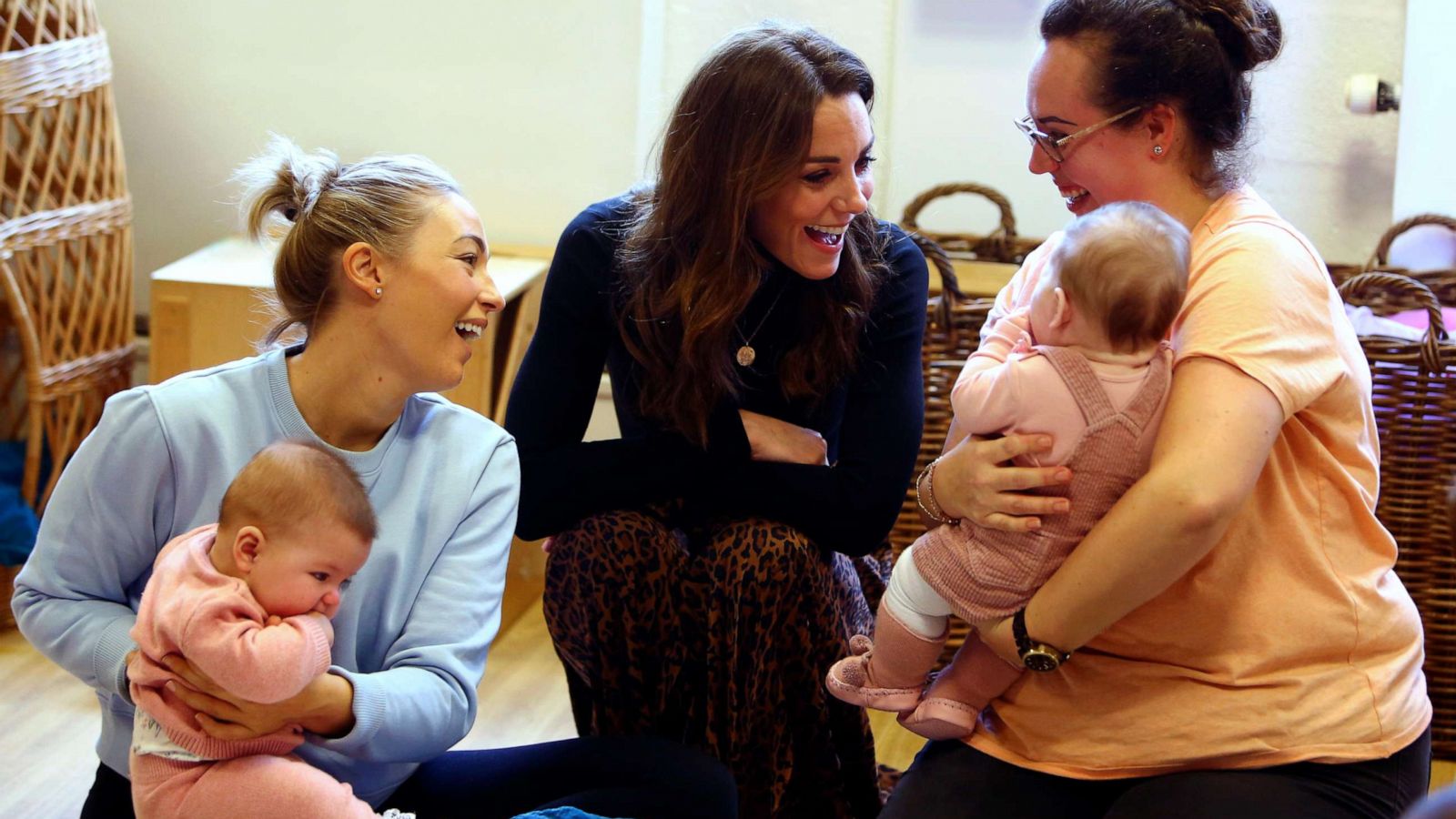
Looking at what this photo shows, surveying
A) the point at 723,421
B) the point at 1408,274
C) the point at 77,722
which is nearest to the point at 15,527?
the point at 77,722

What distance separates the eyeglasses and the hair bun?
0.37 ft

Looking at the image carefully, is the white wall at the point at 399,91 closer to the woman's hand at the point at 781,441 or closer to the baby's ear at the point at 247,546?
the woman's hand at the point at 781,441

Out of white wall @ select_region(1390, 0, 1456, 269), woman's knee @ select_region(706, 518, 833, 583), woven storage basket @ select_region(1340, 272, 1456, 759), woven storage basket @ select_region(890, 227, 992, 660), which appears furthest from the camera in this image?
white wall @ select_region(1390, 0, 1456, 269)

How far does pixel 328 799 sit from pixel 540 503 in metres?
0.59

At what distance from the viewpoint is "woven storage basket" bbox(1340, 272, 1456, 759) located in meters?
2.40

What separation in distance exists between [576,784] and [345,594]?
360mm

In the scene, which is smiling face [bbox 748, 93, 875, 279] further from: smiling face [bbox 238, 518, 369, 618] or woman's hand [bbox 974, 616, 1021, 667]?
smiling face [bbox 238, 518, 369, 618]

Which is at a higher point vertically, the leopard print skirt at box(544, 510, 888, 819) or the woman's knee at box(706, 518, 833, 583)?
the woman's knee at box(706, 518, 833, 583)

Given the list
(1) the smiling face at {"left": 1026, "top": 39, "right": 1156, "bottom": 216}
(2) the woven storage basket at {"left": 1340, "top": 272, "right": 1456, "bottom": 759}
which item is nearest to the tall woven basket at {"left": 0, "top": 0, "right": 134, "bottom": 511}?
(1) the smiling face at {"left": 1026, "top": 39, "right": 1156, "bottom": 216}

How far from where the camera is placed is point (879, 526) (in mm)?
1915

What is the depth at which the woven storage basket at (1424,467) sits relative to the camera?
2400 millimetres

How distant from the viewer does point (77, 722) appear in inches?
97.5

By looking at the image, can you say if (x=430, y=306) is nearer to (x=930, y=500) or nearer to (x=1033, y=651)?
(x=930, y=500)

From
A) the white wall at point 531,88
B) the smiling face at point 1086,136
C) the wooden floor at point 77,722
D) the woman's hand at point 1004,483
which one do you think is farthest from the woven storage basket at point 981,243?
the woman's hand at point 1004,483
